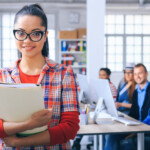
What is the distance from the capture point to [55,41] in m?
9.58

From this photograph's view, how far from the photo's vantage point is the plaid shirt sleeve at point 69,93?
1153mm

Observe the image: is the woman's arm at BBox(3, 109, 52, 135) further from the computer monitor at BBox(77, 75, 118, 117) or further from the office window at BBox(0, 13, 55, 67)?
the office window at BBox(0, 13, 55, 67)

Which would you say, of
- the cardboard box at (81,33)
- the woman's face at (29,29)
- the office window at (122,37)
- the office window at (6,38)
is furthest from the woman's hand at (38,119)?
the office window at (122,37)

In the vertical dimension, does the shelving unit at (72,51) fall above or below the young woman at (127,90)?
above

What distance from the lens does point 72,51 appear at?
8.84m

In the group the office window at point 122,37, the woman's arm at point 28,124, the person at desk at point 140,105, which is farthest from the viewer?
the office window at point 122,37

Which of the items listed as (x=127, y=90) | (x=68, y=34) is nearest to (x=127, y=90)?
(x=127, y=90)

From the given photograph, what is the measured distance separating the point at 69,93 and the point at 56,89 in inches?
2.3

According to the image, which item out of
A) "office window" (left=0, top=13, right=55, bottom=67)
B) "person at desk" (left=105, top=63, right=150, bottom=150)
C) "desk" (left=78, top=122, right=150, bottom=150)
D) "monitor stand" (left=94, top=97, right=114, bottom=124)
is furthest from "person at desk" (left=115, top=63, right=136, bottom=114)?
"office window" (left=0, top=13, right=55, bottom=67)

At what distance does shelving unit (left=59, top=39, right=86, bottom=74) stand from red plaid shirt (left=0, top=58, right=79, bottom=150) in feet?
24.9

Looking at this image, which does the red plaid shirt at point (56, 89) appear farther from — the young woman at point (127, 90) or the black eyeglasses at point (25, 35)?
the young woman at point (127, 90)

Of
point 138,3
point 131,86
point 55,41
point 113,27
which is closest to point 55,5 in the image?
point 55,41

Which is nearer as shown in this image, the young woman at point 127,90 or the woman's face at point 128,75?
the young woman at point 127,90

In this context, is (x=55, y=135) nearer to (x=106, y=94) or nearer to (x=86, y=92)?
(x=106, y=94)
